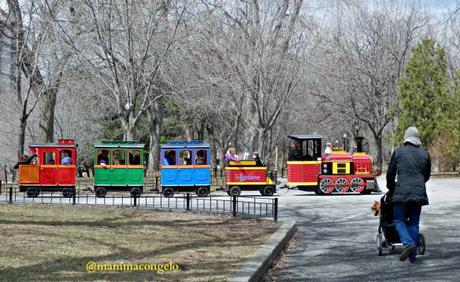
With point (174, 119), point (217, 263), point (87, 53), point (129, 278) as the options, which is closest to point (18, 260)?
point (129, 278)

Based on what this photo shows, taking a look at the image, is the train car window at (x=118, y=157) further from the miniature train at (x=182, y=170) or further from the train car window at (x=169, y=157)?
the train car window at (x=169, y=157)

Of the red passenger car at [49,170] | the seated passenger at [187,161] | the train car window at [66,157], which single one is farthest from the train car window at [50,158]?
the seated passenger at [187,161]

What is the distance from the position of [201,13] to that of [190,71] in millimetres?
3072

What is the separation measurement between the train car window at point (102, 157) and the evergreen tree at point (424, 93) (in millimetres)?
22655

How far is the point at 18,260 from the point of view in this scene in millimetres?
9500

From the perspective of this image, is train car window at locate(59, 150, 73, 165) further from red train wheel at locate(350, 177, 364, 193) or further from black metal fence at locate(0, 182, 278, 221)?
red train wheel at locate(350, 177, 364, 193)

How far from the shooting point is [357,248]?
13.0 metres

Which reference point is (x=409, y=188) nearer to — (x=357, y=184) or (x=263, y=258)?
(x=263, y=258)

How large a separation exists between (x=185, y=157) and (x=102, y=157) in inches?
126

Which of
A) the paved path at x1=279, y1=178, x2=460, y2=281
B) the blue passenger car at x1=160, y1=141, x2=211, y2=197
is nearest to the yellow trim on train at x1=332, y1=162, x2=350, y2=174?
the blue passenger car at x1=160, y1=141, x2=211, y2=197

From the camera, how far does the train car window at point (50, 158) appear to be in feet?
91.0

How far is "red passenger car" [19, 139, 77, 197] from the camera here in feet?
88.9

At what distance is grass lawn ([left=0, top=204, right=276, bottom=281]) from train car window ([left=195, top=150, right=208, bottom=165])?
1080 centimetres

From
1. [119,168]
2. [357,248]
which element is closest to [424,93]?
[119,168]
